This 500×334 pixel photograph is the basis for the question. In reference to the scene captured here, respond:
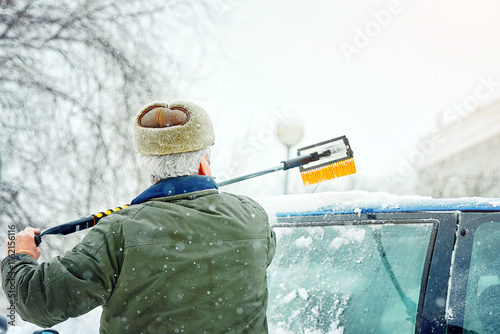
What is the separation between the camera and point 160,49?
684cm

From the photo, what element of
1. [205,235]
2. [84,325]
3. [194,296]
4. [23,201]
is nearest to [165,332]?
[194,296]

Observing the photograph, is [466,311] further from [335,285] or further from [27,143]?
[27,143]

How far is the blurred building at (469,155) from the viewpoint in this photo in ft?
75.4

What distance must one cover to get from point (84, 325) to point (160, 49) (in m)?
4.32

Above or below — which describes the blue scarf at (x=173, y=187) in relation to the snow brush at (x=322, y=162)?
below

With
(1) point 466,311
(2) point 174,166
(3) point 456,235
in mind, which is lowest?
(1) point 466,311

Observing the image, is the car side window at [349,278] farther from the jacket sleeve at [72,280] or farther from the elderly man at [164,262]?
the jacket sleeve at [72,280]

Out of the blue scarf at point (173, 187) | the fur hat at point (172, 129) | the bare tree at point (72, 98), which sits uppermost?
the bare tree at point (72, 98)

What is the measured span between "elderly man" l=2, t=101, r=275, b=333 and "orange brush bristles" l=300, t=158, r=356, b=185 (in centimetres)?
198

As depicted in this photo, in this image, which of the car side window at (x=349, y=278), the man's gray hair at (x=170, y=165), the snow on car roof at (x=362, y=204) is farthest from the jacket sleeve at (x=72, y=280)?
the snow on car roof at (x=362, y=204)

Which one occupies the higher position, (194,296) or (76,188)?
(76,188)

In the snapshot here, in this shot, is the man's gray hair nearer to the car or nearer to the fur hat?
the fur hat

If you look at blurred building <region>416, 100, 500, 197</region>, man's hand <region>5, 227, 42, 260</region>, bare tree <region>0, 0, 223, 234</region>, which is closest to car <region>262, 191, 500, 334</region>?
man's hand <region>5, 227, 42, 260</region>

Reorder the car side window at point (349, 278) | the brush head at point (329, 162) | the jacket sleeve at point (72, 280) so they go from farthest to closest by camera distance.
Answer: the brush head at point (329, 162) < the car side window at point (349, 278) < the jacket sleeve at point (72, 280)
